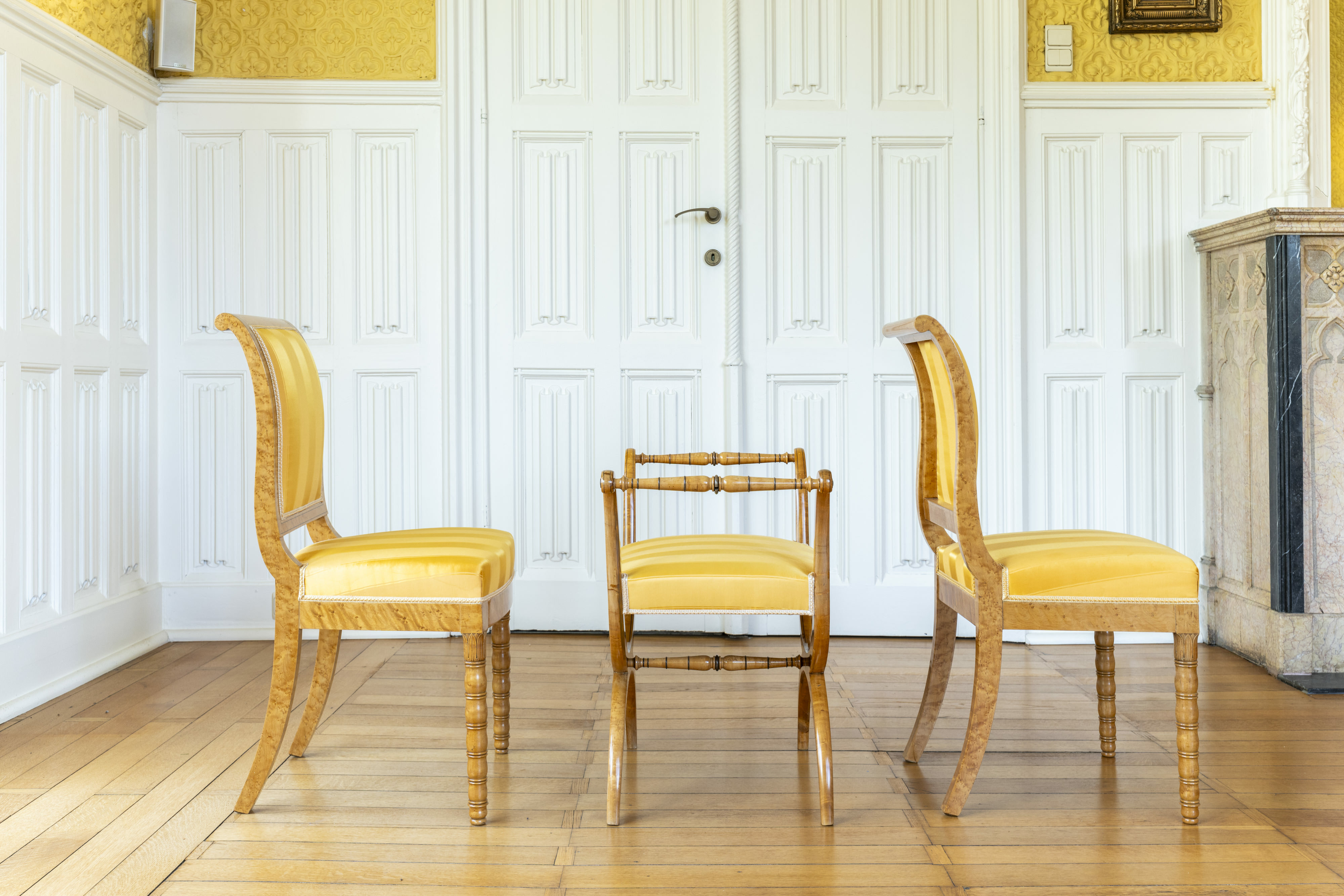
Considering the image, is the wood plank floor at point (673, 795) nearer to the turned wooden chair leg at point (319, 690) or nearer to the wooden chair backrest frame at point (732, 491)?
the turned wooden chair leg at point (319, 690)

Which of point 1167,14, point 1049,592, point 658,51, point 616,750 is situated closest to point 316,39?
point 658,51

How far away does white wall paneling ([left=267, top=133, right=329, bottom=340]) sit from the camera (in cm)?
349

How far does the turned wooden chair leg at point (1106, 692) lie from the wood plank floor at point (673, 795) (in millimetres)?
55

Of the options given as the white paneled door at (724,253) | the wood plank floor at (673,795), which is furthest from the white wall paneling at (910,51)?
the wood plank floor at (673,795)

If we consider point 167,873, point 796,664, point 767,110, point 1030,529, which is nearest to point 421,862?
point 167,873

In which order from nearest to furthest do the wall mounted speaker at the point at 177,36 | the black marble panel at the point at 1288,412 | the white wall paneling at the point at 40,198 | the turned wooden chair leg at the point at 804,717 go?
the turned wooden chair leg at the point at 804,717
the white wall paneling at the point at 40,198
the black marble panel at the point at 1288,412
the wall mounted speaker at the point at 177,36

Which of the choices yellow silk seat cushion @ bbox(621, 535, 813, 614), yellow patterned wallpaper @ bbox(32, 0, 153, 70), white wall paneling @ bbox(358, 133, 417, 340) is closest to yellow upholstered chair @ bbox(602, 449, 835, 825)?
yellow silk seat cushion @ bbox(621, 535, 813, 614)

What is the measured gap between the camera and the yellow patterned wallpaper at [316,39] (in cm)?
348

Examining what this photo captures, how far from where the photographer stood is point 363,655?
3.28 meters

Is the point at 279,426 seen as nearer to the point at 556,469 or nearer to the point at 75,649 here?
the point at 75,649

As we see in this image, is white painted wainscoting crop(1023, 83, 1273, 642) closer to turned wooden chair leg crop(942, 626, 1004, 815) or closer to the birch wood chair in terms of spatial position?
the birch wood chair

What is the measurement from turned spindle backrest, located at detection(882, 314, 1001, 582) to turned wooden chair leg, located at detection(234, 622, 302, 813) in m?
1.29

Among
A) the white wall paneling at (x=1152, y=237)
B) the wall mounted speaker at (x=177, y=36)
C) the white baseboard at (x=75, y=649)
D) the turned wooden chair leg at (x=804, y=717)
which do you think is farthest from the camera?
the white wall paneling at (x=1152, y=237)

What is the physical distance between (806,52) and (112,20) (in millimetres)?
2235
